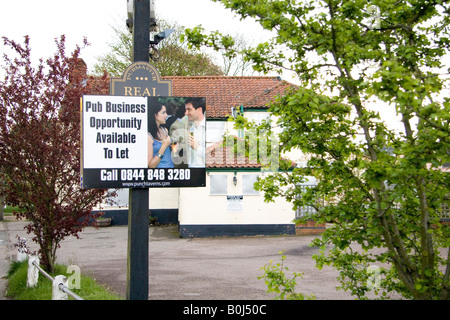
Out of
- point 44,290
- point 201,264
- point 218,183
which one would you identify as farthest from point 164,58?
point 44,290

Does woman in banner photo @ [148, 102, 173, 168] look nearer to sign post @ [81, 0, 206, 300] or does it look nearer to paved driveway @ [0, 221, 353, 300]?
sign post @ [81, 0, 206, 300]

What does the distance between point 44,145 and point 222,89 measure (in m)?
15.8

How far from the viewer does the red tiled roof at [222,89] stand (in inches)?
902

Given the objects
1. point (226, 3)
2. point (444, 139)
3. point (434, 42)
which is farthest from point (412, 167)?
point (226, 3)

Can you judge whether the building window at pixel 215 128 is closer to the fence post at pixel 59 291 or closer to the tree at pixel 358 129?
the fence post at pixel 59 291

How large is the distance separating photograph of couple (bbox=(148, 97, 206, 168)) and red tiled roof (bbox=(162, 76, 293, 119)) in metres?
16.5

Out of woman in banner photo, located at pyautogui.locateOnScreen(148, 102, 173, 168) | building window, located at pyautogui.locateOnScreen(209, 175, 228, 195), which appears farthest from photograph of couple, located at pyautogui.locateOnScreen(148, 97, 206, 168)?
building window, located at pyautogui.locateOnScreen(209, 175, 228, 195)

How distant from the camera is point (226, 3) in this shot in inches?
165

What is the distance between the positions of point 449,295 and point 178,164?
Result: 3.07 metres

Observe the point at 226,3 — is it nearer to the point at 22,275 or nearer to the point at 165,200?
the point at 22,275

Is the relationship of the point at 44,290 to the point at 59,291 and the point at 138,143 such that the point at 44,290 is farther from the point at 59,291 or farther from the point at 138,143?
the point at 138,143

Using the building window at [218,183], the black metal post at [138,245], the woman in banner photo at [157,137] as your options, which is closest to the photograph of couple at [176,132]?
the woman in banner photo at [157,137]

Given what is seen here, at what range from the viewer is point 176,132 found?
5562 mm

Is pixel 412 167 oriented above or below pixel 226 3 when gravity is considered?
below
